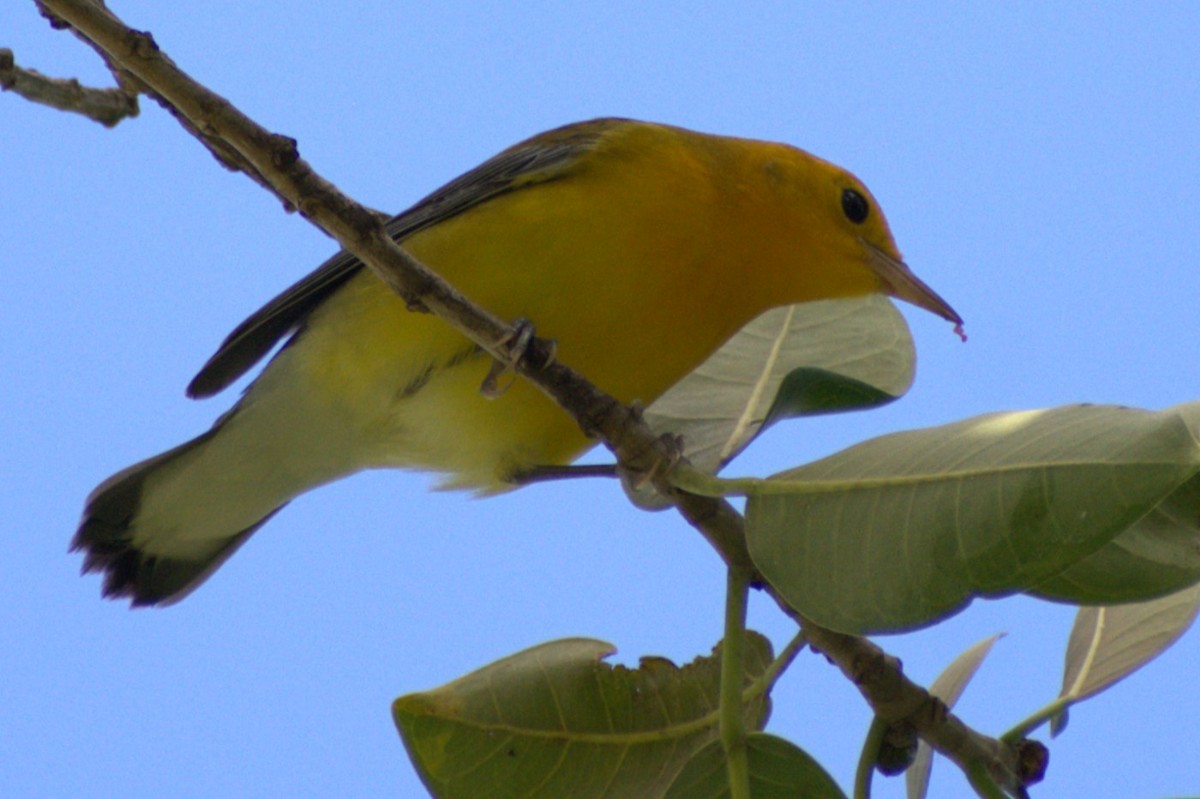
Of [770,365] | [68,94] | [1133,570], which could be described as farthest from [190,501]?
[1133,570]

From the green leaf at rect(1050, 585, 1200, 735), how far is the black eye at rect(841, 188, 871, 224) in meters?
1.99

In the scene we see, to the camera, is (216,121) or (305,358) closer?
(216,121)

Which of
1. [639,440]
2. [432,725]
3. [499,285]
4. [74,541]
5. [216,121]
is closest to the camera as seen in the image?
[216,121]

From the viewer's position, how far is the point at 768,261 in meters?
4.03

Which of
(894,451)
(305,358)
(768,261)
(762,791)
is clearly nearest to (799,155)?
(768,261)

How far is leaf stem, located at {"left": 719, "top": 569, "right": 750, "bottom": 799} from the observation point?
2.25 meters

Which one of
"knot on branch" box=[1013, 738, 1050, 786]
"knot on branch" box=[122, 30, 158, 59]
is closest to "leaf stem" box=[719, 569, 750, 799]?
"knot on branch" box=[1013, 738, 1050, 786]

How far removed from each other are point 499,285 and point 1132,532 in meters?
1.88

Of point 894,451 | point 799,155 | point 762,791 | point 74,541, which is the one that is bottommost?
point 762,791

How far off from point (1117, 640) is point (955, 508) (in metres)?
0.90

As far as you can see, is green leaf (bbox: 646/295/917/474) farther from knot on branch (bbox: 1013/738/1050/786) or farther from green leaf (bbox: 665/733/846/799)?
knot on branch (bbox: 1013/738/1050/786)

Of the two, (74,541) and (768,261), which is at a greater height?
(768,261)

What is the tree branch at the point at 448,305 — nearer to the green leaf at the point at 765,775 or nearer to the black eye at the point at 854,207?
the green leaf at the point at 765,775

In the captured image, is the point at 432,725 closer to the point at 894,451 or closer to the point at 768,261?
the point at 894,451
